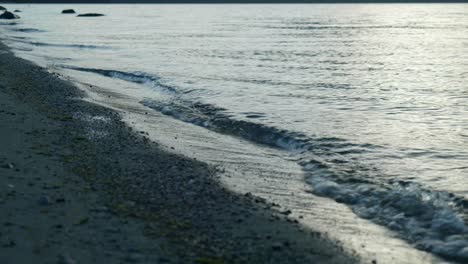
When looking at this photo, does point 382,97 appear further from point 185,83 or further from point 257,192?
point 257,192

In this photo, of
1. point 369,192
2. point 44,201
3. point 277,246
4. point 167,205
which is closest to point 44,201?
point 44,201

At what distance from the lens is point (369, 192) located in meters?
10.4

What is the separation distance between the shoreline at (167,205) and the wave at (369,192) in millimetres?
1670

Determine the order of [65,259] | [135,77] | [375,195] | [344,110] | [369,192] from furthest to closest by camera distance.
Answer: [135,77] → [344,110] → [369,192] → [375,195] → [65,259]

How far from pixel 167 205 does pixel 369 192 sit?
4074 mm

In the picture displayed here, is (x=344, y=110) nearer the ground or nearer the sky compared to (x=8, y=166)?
nearer the ground

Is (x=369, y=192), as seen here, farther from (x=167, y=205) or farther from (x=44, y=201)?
(x=44, y=201)

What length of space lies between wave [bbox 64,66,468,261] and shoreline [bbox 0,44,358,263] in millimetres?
1670

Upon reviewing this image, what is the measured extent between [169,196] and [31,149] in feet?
13.1

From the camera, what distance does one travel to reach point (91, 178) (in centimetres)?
972

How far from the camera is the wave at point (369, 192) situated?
8.38m

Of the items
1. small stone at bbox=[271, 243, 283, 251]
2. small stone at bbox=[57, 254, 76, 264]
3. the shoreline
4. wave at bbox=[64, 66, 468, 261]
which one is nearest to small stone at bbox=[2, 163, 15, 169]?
the shoreline

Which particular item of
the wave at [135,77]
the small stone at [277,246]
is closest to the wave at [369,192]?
the small stone at [277,246]

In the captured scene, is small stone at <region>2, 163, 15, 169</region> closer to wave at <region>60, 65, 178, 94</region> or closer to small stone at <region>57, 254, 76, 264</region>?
small stone at <region>57, 254, 76, 264</region>
